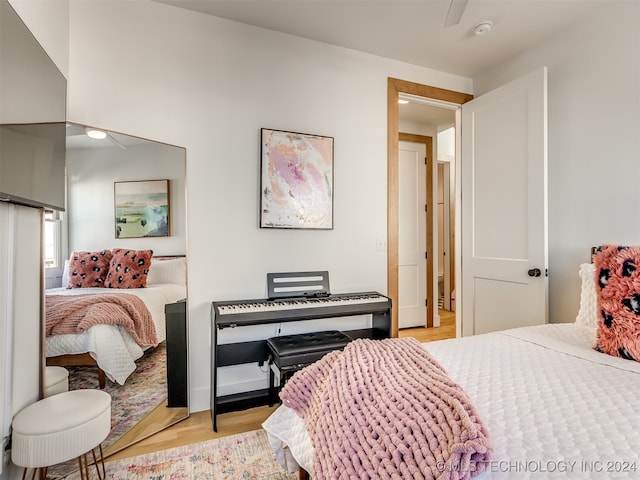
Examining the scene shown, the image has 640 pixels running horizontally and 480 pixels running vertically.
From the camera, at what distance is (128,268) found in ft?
6.35

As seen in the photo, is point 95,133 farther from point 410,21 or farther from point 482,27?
point 482,27

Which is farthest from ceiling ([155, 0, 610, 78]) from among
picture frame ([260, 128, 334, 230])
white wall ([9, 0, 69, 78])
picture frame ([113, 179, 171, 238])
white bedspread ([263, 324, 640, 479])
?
white bedspread ([263, 324, 640, 479])

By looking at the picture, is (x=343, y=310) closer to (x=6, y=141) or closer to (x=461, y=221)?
(x=461, y=221)

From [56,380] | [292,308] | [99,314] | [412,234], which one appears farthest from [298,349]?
[412,234]

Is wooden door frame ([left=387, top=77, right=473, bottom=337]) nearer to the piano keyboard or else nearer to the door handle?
the piano keyboard

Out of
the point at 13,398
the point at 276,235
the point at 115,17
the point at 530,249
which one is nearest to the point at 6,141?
the point at 13,398

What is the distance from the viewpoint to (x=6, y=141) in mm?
1170

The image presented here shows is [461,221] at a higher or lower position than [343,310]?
higher

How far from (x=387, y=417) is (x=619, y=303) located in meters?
1.17

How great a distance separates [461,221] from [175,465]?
279 centimetres

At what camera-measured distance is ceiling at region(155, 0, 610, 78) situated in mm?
2145

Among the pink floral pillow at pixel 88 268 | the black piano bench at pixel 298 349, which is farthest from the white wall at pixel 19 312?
the black piano bench at pixel 298 349

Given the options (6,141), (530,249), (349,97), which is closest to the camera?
(6,141)

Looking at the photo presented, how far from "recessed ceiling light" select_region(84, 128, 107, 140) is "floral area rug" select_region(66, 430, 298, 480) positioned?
5.68ft
